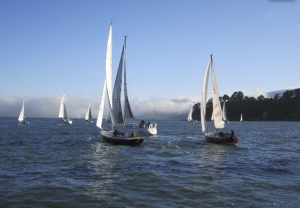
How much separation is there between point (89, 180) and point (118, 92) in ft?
88.3

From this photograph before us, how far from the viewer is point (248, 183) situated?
44.3 feet

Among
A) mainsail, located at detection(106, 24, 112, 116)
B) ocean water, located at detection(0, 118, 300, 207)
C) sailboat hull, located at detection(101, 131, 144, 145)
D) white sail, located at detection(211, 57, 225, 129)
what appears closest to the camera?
ocean water, located at detection(0, 118, 300, 207)

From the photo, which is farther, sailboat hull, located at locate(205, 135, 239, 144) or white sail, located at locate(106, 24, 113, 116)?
white sail, located at locate(106, 24, 113, 116)

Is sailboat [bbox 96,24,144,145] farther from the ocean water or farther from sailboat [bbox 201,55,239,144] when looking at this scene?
sailboat [bbox 201,55,239,144]

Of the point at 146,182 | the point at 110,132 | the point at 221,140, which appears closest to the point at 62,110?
the point at 110,132

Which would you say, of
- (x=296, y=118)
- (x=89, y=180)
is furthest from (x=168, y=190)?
(x=296, y=118)

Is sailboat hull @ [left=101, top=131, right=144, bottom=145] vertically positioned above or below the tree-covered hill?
below

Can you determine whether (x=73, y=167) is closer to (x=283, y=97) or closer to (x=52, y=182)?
(x=52, y=182)

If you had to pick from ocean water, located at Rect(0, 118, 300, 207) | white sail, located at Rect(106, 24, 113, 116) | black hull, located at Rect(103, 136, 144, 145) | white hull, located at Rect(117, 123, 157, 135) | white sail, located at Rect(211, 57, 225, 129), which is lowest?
ocean water, located at Rect(0, 118, 300, 207)

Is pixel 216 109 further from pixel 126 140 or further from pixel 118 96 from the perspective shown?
pixel 118 96

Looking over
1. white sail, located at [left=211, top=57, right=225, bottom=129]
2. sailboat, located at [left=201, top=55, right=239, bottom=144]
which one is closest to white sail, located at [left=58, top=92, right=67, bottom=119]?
sailboat, located at [left=201, top=55, right=239, bottom=144]

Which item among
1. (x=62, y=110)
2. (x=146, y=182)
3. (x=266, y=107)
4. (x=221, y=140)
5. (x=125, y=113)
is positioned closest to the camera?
(x=146, y=182)

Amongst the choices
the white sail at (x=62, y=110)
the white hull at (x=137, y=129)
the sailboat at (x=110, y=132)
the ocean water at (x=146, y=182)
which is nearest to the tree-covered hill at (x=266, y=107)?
the white sail at (x=62, y=110)

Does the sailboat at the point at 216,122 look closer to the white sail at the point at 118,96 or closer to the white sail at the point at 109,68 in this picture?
the white sail at the point at 109,68
